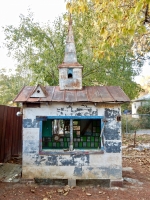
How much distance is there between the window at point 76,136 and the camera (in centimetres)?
763

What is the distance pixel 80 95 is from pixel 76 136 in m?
1.59

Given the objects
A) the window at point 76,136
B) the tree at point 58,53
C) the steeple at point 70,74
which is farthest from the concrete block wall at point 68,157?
the tree at point 58,53

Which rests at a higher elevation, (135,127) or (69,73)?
(69,73)

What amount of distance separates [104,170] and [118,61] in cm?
808

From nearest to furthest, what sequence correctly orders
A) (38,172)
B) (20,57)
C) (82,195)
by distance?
(82,195) → (38,172) → (20,57)

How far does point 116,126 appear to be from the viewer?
6.99 metres

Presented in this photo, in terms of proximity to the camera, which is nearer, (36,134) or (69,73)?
(36,134)

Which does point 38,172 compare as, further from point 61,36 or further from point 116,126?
point 61,36

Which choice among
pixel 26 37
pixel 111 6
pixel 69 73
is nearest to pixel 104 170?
pixel 69 73

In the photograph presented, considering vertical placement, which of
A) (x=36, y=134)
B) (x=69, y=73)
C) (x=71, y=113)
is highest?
(x=69, y=73)

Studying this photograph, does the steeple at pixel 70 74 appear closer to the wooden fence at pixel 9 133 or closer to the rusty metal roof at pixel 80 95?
the rusty metal roof at pixel 80 95

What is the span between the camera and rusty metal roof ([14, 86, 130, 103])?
22.5 feet

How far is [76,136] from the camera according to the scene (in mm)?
7965

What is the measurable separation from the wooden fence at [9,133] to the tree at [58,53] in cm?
405
